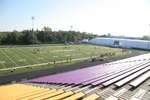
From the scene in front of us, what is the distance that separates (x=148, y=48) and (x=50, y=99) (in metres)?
64.6

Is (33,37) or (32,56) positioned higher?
(33,37)

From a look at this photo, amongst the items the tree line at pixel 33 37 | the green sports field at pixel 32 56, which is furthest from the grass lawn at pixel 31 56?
the tree line at pixel 33 37

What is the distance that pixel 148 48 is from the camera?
60625 millimetres

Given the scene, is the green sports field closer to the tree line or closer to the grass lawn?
the grass lawn

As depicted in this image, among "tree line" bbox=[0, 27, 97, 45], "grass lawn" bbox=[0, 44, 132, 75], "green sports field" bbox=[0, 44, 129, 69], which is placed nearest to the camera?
"grass lawn" bbox=[0, 44, 132, 75]

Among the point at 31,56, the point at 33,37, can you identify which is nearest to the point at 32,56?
the point at 31,56

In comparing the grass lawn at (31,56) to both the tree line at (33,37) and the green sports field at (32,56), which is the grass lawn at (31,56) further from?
the tree line at (33,37)

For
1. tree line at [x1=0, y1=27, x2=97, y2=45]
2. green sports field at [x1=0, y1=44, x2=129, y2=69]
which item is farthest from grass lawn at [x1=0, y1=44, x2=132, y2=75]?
tree line at [x1=0, y1=27, x2=97, y2=45]

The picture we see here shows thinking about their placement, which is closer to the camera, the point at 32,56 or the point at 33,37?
the point at 32,56

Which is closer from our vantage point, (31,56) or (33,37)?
(31,56)

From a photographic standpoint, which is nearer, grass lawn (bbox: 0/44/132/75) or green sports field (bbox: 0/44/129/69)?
grass lawn (bbox: 0/44/132/75)

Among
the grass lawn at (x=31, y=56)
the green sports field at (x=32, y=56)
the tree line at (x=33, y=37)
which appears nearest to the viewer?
the grass lawn at (x=31, y=56)

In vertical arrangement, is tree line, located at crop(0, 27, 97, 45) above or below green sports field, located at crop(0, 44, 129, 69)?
above

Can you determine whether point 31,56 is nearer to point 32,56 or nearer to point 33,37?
point 32,56
